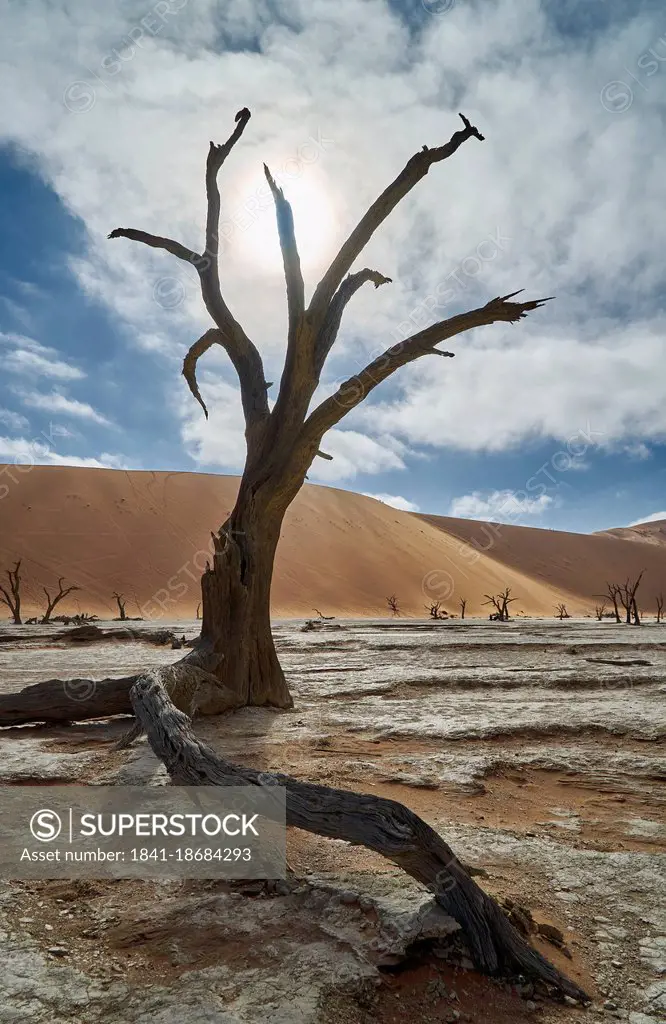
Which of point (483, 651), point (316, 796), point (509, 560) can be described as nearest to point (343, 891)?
point (316, 796)

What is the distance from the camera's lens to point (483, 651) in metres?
10.4

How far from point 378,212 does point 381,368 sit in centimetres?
149

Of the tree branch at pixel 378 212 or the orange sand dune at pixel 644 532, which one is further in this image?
the orange sand dune at pixel 644 532

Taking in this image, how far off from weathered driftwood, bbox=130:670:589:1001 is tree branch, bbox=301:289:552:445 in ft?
12.2

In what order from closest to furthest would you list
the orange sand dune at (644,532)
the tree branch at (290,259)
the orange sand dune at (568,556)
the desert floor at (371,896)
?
the desert floor at (371,896)
the tree branch at (290,259)
the orange sand dune at (568,556)
the orange sand dune at (644,532)

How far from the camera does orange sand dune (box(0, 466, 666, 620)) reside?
37.8 metres

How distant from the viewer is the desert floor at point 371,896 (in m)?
1.52

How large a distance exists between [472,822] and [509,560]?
239 feet

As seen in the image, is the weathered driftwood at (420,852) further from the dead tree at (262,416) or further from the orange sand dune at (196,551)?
the orange sand dune at (196,551)

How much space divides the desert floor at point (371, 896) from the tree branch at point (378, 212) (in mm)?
3817

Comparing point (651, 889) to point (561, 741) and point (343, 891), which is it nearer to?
point (343, 891)

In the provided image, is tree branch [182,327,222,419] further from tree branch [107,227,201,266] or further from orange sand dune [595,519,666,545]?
orange sand dune [595,519,666,545]

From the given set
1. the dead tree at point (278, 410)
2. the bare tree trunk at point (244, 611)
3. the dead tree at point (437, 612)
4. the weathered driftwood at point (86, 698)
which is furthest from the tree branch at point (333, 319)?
the dead tree at point (437, 612)

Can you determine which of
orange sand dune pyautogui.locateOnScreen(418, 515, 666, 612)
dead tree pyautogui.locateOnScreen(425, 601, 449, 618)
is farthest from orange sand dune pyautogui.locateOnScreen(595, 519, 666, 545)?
dead tree pyautogui.locateOnScreen(425, 601, 449, 618)
